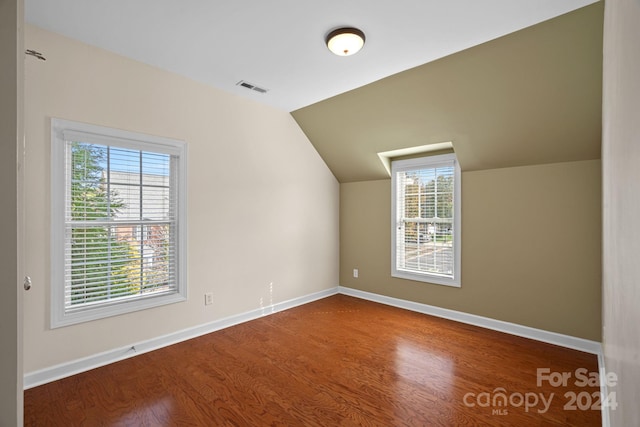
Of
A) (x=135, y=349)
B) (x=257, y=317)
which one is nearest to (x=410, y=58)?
(x=257, y=317)

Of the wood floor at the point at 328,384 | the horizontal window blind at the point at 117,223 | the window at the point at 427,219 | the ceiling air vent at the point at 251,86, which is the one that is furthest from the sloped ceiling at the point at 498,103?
the horizontal window blind at the point at 117,223

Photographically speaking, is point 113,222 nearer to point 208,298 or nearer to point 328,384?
point 208,298

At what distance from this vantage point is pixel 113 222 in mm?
2734

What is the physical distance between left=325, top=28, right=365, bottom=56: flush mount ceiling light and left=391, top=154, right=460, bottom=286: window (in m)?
2.03

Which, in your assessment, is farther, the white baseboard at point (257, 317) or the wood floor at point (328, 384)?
the white baseboard at point (257, 317)

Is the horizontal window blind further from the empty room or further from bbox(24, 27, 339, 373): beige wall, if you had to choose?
bbox(24, 27, 339, 373): beige wall

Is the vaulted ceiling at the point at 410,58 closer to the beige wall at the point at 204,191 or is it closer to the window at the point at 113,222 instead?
the beige wall at the point at 204,191

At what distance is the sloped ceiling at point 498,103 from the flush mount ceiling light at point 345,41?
81 cm

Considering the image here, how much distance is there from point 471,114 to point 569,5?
1162 millimetres

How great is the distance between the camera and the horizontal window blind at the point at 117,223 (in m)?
2.55

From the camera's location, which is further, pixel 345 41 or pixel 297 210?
pixel 297 210

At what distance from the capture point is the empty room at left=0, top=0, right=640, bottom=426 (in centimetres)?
215

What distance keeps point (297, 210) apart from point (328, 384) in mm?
2452

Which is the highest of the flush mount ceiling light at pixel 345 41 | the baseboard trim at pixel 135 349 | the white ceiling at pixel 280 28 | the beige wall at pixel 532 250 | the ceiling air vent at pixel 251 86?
the white ceiling at pixel 280 28
